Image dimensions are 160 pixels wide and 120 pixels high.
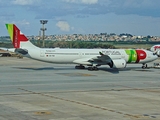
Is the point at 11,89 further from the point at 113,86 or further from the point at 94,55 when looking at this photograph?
the point at 94,55

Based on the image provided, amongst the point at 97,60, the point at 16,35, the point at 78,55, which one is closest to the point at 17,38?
the point at 16,35

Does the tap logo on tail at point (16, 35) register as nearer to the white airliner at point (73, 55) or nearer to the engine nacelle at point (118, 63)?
the white airliner at point (73, 55)

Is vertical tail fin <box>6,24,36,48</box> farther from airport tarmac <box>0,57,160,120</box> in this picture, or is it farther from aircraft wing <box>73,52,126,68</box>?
airport tarmac <box>0,57,160,120</box>

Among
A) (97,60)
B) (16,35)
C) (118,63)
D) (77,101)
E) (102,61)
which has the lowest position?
(77,101)

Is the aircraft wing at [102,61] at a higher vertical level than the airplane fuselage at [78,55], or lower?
lower

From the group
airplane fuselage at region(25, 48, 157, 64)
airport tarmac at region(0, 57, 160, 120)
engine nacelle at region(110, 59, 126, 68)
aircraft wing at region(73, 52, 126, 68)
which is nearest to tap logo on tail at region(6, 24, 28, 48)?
airplane fuselage at region(25, 48, 157, 64)

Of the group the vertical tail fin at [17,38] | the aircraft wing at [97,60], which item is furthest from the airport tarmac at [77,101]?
the aircraft wing at [97,60]

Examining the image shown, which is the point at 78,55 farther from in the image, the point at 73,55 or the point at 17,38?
the point at 17,38

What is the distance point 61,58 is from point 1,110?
31008mm

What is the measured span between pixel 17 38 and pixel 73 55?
8005mm

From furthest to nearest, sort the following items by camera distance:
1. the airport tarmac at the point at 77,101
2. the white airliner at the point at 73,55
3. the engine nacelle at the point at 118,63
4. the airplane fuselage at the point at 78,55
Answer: the engine nacelle at the point at 118,63 → the airplane fuselage at the point at 78,55 → the white airliner at the point at 73,55 → the airport tarmac at the point at 77,101

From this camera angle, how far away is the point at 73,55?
5259 centimetres

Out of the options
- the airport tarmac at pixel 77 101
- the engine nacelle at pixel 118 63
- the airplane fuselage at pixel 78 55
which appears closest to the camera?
the airport tarmac at pixel 77 101

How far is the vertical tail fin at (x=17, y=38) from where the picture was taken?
50656 millimetres
